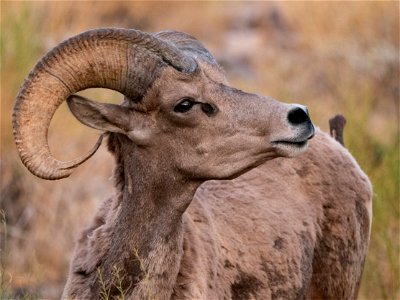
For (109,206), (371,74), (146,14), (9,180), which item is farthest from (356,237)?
(146,14)

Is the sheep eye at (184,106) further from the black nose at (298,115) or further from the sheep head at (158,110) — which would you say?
the black nose at (298,115)

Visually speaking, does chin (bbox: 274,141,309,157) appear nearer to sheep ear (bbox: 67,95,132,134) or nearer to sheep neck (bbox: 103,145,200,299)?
sheep neck (bbox: 103,145,200,299)

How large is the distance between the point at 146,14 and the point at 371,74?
7.95 metres

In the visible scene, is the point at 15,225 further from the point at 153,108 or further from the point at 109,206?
the point at 153,108

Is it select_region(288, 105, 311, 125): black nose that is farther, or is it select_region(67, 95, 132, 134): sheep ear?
select_region(67, 95, 132, 134): sheep ear

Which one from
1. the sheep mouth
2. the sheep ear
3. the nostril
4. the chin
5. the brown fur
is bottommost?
the brown fur

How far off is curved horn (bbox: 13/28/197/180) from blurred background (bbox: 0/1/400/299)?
583 millimetres

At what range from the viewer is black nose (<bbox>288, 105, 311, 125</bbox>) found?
6238 millimetres

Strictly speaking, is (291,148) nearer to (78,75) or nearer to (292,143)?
(292,143)

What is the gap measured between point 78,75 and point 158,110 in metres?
0.51

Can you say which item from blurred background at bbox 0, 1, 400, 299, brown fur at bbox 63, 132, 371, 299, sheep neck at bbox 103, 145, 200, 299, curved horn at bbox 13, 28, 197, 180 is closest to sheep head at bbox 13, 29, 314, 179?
curved horn at bbox 13, 28, 197, 180

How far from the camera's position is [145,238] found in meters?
6.54

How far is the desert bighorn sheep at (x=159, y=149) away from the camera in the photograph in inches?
245

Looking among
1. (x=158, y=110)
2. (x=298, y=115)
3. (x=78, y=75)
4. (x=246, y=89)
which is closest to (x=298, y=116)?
(x=298, y=115)
